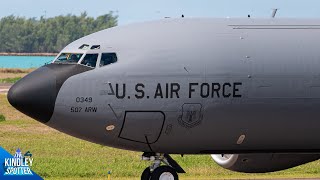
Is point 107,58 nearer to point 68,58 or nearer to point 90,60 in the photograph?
point 90,60

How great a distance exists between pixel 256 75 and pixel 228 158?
155 inches

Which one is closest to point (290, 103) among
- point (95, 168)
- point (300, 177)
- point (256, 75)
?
point (256, 75)

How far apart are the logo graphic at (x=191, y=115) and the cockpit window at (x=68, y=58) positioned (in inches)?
127

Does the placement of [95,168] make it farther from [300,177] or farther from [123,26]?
Answer: [123,26]

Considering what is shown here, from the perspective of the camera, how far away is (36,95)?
2731 cm

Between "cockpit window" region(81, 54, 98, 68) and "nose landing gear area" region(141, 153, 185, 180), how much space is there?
3215 millimetres

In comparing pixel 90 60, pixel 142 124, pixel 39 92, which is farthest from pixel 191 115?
pixel 39 92

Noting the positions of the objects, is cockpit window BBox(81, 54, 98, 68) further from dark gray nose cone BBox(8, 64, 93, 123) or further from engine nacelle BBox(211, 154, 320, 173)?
engine nacelle BBox(211, 154, 320, 173)

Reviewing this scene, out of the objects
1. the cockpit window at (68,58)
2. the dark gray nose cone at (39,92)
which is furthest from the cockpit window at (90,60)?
the dark gray nose cone at (39,92)

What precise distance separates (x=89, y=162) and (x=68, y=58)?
14.2 m

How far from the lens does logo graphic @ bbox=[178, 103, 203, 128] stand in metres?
28.1

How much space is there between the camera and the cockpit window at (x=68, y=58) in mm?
28250
